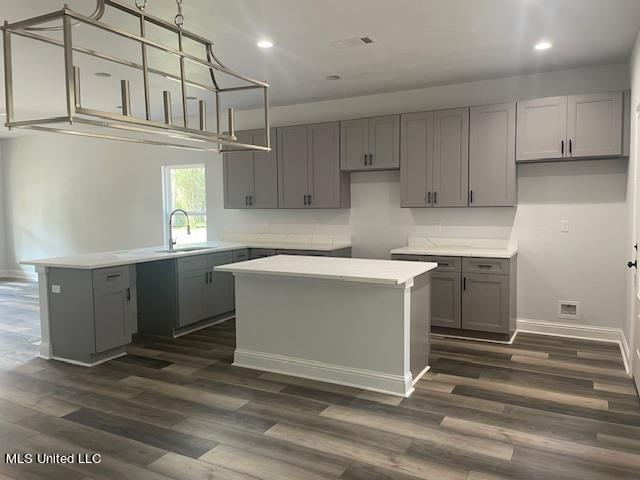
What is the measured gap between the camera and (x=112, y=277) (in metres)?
4.14

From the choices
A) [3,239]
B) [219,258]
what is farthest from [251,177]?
[3,239]

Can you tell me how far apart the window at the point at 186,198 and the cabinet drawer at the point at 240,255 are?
135cm

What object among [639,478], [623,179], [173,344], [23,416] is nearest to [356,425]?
[639,478]

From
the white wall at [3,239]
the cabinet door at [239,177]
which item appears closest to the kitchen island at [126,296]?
the cabinet door at [239,177]

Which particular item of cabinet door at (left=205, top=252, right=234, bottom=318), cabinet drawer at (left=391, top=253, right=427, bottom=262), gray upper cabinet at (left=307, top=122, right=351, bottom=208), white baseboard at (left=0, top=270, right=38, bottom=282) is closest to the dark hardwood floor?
cabinet drawer at (left=391, top=253, right=427, bottom=262)

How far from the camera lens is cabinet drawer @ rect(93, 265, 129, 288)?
4.00 metres

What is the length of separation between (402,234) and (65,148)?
5878 millimetres

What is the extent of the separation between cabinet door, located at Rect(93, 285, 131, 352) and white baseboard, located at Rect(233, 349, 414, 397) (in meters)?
1.07

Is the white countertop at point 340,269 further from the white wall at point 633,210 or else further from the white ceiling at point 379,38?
the white ceiling at point 379,38

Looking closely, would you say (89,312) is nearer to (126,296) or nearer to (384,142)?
(126,296)

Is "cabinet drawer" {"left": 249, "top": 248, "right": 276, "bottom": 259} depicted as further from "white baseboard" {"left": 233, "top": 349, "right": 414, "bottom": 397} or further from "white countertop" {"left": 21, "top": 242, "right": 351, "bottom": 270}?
"white baseboard" {"left": 233, "top": 349, "right": 414, "bottom": 397}

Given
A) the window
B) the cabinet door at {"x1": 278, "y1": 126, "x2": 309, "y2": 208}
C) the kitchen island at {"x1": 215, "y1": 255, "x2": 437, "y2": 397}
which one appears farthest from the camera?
the window

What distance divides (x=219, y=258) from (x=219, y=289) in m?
0.35

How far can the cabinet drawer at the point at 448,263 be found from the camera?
183 inches
